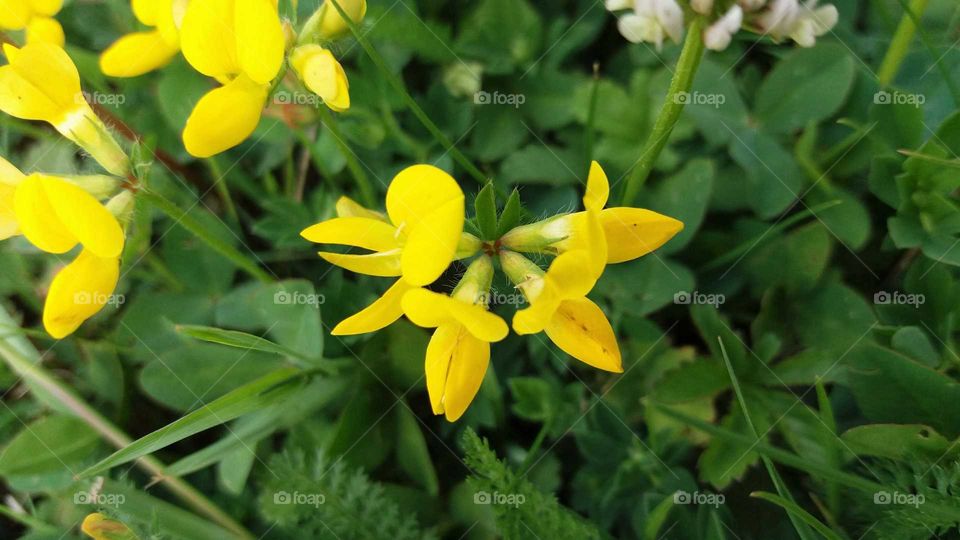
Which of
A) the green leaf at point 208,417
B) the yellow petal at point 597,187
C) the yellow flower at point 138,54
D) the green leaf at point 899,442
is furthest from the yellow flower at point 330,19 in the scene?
the green leaf at point 899,442

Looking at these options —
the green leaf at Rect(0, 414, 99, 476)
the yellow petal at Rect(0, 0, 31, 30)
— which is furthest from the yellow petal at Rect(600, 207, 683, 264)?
the green leaf at Rect(0, 414, 99, 476)

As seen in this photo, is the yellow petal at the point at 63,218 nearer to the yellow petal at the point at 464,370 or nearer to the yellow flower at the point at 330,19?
the yellow flower at the point at 330,19

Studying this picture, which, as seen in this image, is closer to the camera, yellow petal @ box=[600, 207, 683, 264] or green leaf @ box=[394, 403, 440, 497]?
yellow petal @ box=[600, 207, 683, 264]

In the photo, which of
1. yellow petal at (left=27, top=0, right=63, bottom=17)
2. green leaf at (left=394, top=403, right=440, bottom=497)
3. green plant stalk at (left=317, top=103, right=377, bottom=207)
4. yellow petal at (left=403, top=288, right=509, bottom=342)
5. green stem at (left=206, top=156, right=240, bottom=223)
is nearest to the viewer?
yellow petal at (left=403, top=288, right=509, bottom=342)

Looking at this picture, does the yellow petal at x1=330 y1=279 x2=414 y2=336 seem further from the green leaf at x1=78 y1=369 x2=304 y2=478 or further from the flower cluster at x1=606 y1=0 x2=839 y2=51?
the flower cluster at x1=606 y1=0 x2=839 y2=51

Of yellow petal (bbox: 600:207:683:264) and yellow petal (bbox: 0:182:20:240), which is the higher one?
yellow petal (bbox: 600:207:683:264)

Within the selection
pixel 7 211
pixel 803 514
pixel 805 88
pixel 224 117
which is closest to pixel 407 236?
pixel 224 117

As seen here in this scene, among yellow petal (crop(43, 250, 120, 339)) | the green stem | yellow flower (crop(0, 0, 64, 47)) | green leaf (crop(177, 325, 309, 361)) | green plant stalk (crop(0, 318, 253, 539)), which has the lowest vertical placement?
green plant stalk (crop(0, 318, 253, 539))
